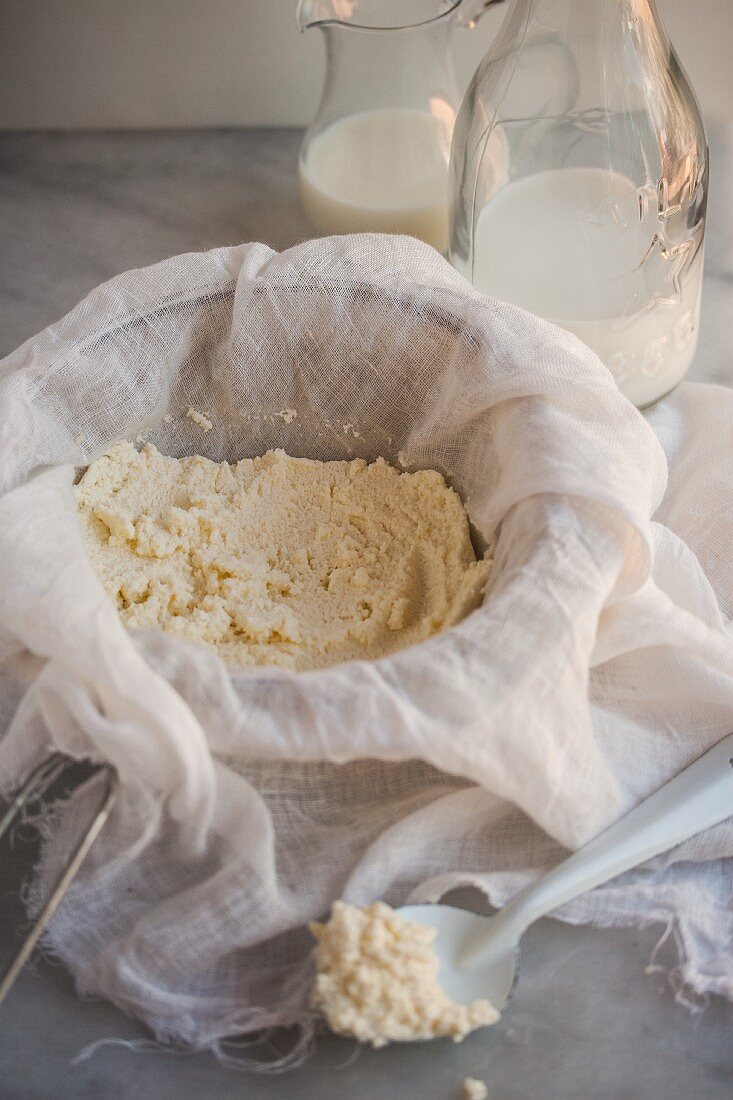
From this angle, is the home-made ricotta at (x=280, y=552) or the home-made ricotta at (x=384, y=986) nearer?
the home-made ricotta at (x=384, y=986)

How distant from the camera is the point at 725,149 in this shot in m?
0.96

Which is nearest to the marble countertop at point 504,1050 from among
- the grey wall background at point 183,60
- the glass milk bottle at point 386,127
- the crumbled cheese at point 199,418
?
the crumbled cheese at point 199,418

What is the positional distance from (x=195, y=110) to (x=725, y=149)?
0.42 metres

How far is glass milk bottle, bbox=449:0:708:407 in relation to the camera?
2.31 feet

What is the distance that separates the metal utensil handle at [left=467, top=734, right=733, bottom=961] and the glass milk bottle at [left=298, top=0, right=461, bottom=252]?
0.45 m

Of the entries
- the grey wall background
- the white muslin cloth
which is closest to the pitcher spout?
the grey wall background

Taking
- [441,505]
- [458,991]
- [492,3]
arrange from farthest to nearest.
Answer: [492,3] → [441,505] → [458,991]

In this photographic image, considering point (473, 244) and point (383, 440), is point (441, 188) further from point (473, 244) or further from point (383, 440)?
point (383, 440)

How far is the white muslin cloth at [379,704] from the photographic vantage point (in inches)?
18.5

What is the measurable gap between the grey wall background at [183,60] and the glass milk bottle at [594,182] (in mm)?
230

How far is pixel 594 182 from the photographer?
74 cm

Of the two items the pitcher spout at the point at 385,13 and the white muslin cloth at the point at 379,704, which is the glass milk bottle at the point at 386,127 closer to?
the pitcher spout at the point at 385,13

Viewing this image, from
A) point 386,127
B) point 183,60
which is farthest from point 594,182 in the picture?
point 183,60

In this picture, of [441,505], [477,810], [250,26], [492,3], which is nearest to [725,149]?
[492,3]
